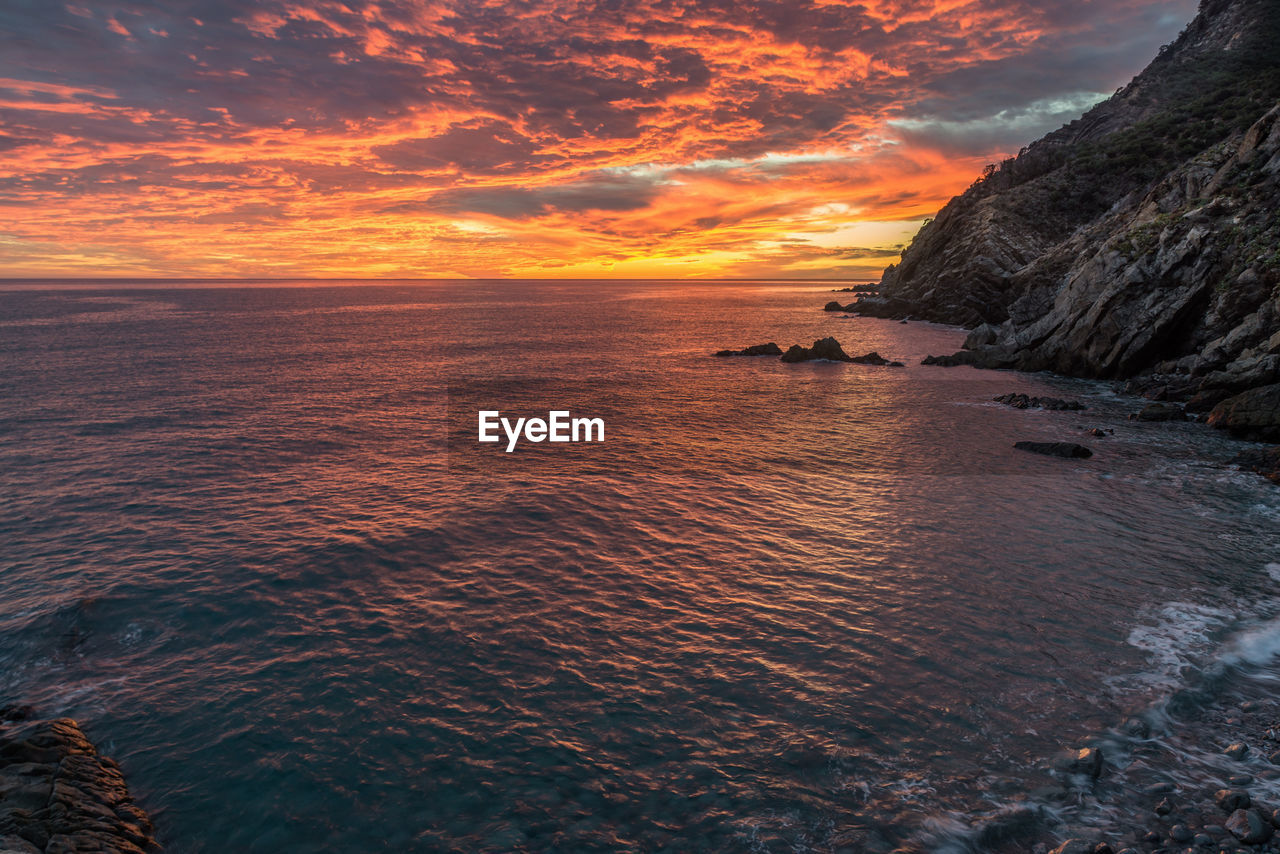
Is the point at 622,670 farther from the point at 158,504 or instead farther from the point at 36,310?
the point at 36,310

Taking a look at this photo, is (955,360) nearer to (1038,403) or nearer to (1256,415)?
(1038,403)

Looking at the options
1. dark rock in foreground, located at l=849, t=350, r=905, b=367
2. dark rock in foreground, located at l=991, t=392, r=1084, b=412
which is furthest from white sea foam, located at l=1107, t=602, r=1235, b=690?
dark rock in foreground, located at l=849, t=350, r=905, b=367

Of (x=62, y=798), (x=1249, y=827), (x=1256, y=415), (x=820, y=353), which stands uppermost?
(x=820, y=353)

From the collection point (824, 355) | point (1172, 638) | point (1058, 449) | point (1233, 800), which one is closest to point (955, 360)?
point (824, 355)

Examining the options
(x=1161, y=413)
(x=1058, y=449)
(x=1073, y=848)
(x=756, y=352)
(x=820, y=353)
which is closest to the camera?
(x=1073, y=848)

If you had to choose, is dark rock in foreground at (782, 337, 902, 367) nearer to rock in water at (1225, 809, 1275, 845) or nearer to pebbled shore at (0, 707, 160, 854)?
rock in water at (1225, 809, 1275, 845)

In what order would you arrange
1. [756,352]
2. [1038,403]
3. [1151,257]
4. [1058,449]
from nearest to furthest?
[1058,449]
[1038,403]
[1151,257]
[756,352]
